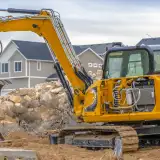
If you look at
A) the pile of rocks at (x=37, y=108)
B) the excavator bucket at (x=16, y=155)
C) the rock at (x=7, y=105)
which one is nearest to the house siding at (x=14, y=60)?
the pile of rocks at (x=37, y=108)

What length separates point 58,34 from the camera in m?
15.0

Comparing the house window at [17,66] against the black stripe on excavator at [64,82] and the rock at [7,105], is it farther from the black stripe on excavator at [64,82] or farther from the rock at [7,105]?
the black stripe on excavator at [64,82]

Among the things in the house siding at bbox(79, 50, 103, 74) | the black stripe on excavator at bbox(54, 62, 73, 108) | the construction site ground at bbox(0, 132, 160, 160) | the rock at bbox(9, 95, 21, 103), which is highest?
the house siding at bbox(79, 50, 103, 74)

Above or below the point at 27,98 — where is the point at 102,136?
below

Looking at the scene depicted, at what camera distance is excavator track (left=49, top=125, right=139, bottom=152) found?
12.4 metres

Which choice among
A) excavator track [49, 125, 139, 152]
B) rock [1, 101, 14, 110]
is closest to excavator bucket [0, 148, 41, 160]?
excavator track [49, 125, 139, 152]

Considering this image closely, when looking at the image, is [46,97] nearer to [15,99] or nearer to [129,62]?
[15,99]

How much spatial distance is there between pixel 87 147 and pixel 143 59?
2.46 metres

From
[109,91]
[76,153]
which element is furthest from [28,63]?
[76,153]

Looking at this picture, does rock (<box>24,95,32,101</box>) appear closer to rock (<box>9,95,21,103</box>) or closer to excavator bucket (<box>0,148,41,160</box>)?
rock (<box>9,95,21,103</box>)

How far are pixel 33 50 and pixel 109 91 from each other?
Result: 49.6 metres

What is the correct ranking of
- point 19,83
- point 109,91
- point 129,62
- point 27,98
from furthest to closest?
point 19,83 < point 27,98 < point 129,62 < point 109,91

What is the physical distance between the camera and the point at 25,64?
199 feet

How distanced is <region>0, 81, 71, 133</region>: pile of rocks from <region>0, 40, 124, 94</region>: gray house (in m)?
29.5
